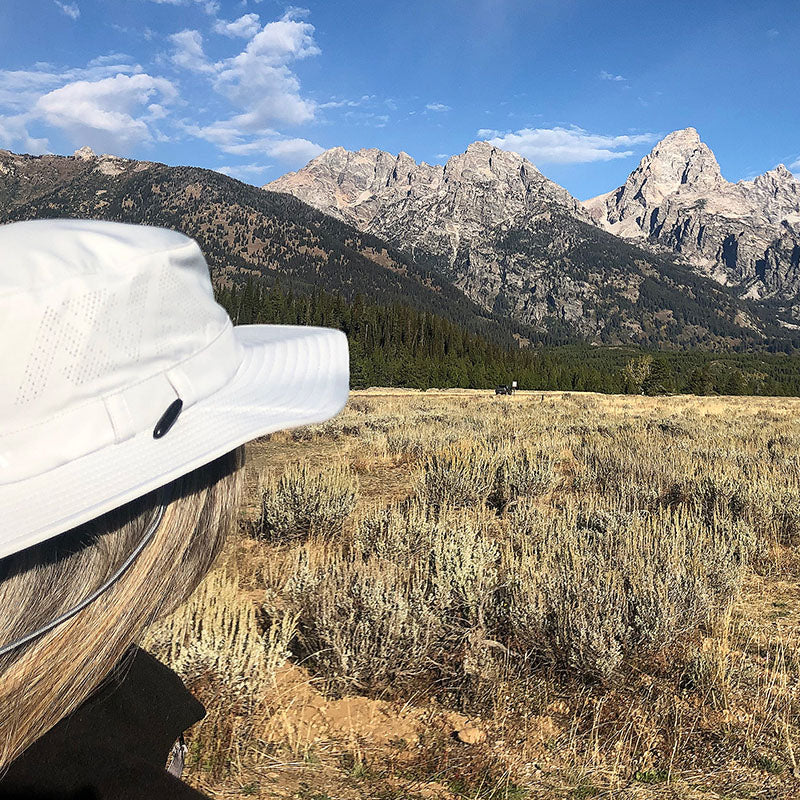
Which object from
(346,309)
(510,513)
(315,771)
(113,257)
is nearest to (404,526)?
(510,513)

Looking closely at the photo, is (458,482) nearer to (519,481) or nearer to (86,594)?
(519,481)

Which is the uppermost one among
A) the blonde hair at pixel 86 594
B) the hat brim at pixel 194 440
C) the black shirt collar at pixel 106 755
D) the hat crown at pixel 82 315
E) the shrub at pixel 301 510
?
the hat crown at pixel 82 315

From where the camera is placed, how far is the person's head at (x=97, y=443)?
0.90m

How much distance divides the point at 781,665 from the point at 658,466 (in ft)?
17.1

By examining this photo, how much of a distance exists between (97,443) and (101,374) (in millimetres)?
117

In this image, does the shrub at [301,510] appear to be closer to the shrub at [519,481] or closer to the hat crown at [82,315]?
the shrub at [519,481]

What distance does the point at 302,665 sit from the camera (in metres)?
3.58

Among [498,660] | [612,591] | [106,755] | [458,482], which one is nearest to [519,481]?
[458,482]

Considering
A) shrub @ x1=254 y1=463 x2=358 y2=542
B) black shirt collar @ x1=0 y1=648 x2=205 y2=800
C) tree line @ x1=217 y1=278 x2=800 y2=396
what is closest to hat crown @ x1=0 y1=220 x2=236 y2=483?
black shirt collar @ x1=0 y1=648 x2=205 y2=800

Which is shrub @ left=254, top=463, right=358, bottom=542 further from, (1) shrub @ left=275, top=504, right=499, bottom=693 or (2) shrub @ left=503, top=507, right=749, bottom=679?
(2) shrub @ left=503, top=507, right=749, bottom=679

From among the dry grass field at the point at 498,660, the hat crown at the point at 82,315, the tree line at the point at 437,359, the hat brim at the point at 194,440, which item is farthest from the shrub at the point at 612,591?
the tree line at the point at 437,359

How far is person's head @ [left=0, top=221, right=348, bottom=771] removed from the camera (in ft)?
2.95

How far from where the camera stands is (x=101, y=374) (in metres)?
0.97

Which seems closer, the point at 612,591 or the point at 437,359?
the point at 612,591
